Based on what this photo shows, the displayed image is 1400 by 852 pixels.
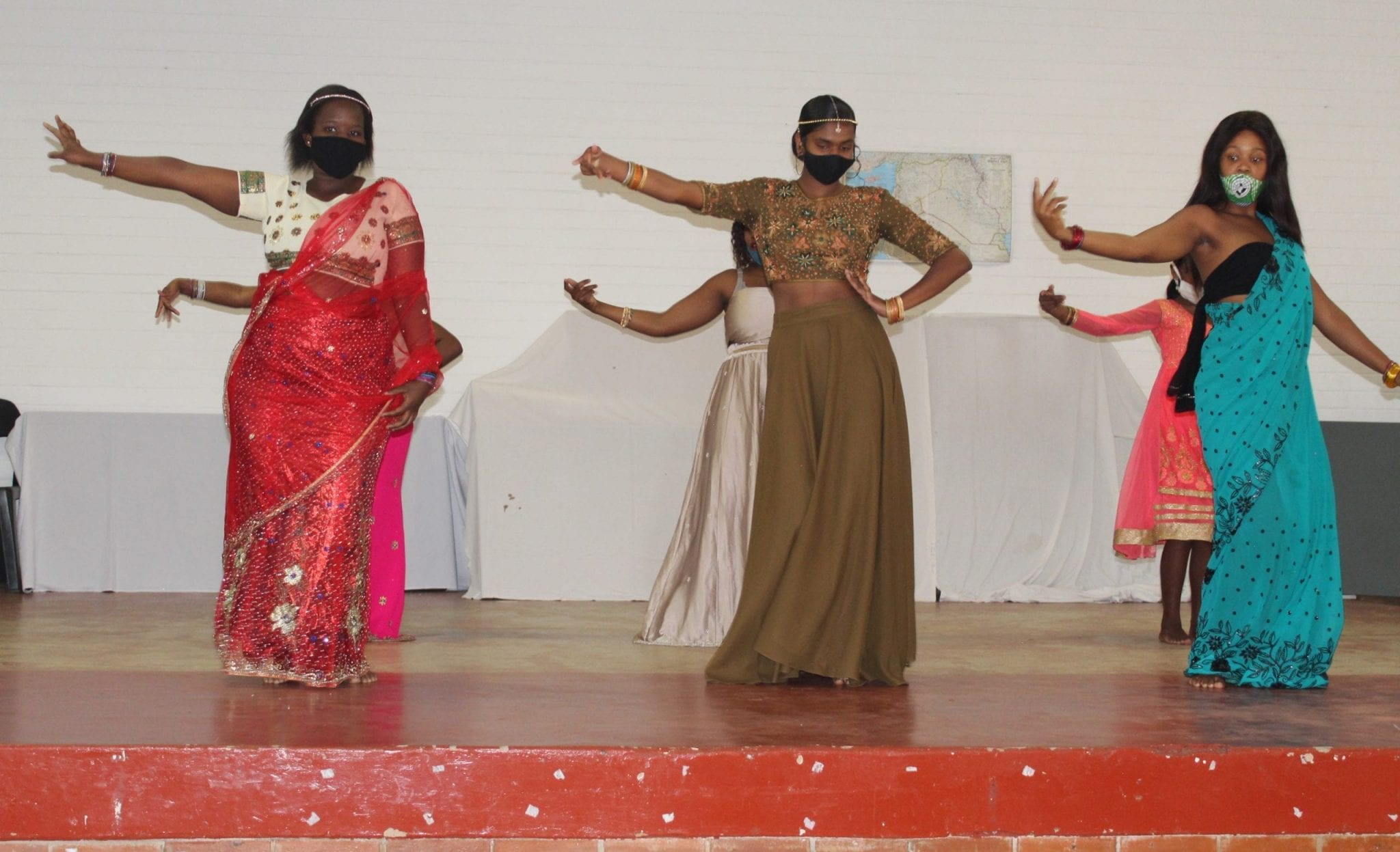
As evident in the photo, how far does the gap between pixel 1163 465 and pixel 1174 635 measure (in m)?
0.67

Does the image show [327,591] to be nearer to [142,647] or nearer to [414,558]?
[142,647]

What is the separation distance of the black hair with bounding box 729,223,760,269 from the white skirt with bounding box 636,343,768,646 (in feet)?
1.18

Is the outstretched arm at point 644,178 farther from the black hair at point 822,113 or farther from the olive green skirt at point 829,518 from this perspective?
the olive green skirt at point 829,518

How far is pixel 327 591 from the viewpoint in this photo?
3689 millimetres

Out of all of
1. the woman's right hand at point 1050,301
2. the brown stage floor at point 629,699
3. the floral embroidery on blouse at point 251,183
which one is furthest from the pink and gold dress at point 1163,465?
the floral embroidery on blouse at point 251,183

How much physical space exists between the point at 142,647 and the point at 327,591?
57.0 inches

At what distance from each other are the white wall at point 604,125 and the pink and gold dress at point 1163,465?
2.46 metres

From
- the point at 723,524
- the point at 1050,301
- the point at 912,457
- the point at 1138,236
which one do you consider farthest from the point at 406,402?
the point at 912,457

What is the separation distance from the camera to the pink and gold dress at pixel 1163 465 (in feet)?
17.4

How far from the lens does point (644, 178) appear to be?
151 inches

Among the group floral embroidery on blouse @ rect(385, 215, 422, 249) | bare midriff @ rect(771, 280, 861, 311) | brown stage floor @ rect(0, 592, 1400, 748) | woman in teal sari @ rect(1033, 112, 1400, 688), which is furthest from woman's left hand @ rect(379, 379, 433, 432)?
woman in teal sari @ rect(1033, 112, 1400, 688)

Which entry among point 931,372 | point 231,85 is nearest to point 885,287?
point 931,372

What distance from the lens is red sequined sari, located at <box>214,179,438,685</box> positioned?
3.68 metres

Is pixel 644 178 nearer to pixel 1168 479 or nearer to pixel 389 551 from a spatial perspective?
pixel 389 551
